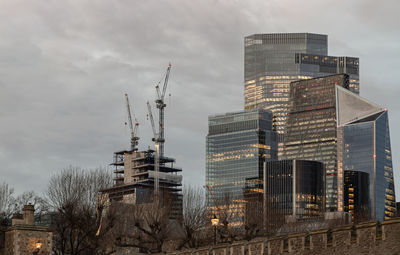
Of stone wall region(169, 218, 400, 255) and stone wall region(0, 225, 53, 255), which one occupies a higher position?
stone wall region(169, 218, 400, 255)

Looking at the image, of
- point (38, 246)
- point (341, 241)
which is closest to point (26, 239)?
point (38, 246)

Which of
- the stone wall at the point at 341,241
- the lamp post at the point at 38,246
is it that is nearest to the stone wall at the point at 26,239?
the lamp post at the point at 38,246

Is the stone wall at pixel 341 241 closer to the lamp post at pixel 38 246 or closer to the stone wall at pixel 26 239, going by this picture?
the lamp post at pixel 38 246

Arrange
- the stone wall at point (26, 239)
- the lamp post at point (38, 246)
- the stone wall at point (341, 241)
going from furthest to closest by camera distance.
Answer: the lamp post at point (38, 246), the stone wall at point (26, 239), the stone wall at point (341, 241)

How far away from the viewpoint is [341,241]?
139 feet

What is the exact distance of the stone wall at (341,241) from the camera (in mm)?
39812

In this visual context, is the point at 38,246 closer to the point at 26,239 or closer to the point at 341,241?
the point at 26,239

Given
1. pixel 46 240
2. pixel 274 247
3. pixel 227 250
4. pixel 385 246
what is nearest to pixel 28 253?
pixel 46 240

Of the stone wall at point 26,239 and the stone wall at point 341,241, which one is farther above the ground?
the stone wall at point 341,241

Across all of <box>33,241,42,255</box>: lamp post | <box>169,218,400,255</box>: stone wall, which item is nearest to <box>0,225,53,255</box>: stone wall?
<box>33,241,42,255</box>: lamp post

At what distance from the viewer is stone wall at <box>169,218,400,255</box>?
39.8 meters

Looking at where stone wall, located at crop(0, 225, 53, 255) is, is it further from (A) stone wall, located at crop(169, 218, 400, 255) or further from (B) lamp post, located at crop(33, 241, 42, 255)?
(A) stone wall, located at crop(169, 218, 400, 255)

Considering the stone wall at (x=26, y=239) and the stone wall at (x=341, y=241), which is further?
the stone wall at (x=26, y=239)

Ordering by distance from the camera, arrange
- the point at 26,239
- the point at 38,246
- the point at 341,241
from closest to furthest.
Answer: the point at 341,241 → the point at 26,239 → the point at 38,246
